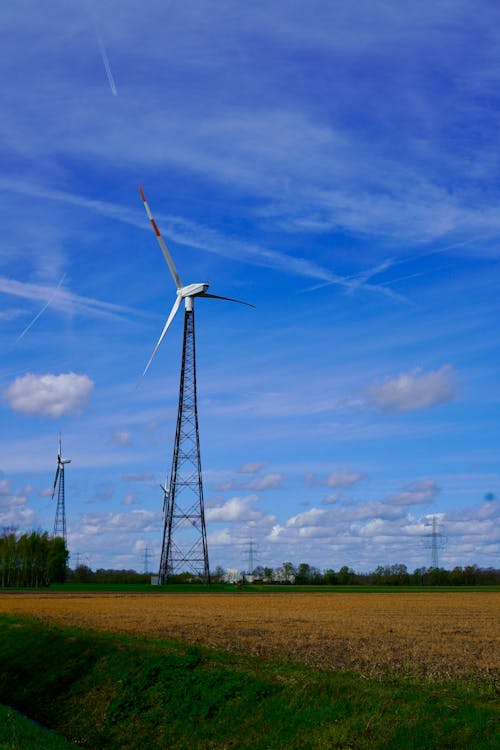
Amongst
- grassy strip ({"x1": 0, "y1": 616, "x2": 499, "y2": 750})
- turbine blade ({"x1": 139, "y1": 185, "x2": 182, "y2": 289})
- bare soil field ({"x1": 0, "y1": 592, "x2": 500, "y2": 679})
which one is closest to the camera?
grassy strip ({"x1": 0, "y1": 616, "x2": 499, "y2": 750})

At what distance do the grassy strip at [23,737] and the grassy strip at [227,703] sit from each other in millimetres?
2812

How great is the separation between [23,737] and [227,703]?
6.26 meters

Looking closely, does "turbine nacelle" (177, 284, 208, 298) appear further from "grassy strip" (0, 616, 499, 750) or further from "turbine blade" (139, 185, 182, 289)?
"grassy strip" (0, 616, 499, 750)

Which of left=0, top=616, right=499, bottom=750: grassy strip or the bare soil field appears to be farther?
the bare soil field

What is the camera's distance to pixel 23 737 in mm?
23594

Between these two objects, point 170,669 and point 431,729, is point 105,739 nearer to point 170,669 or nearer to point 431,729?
point 170,669

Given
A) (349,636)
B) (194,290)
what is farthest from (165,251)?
(349,636)

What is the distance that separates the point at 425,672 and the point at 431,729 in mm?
7933

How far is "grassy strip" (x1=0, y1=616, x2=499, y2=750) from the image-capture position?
21.2 meters

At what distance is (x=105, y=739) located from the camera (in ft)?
92.1

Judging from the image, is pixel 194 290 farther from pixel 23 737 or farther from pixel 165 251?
pixel 23 737

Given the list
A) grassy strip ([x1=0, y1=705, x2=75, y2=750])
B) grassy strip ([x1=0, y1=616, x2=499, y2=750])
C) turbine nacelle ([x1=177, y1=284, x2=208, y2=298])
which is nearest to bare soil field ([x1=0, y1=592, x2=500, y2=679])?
grassy strip ([x1=0, y1=616, x2=499, y2=750])

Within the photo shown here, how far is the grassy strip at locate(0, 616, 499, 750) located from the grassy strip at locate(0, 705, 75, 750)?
2.81m

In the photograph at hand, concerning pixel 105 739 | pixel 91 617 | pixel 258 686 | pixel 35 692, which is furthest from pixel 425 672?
pixel 91 617
